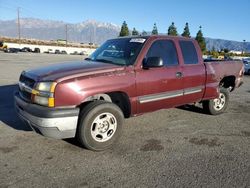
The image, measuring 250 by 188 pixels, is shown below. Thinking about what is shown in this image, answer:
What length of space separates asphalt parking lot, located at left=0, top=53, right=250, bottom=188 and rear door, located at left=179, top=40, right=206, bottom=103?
2.20 ft

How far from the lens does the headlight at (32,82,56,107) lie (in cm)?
416

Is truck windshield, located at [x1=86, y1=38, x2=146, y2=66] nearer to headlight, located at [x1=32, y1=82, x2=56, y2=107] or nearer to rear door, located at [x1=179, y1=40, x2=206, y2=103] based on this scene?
rear door, located at [x1=179, y1=40, x2=206, y2=103]

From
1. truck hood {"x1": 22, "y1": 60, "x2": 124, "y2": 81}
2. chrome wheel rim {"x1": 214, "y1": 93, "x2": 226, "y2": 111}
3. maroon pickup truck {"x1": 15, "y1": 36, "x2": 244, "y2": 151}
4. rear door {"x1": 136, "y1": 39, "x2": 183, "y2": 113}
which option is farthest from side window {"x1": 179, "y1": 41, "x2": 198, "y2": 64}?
truck hood {"x1": 22, "y1": 60, "x2": 124, "y2": 81}

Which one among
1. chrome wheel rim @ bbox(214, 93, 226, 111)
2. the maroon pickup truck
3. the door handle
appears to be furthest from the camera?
chrome wheel rim @ bbox(214, 93, 226, 111)

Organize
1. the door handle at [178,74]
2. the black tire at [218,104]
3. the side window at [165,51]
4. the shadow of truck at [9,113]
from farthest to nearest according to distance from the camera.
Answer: the black tire at [218,104]
the shadow of truck at [9,113]
the door handle at [178,74]
the side window at [165,51]

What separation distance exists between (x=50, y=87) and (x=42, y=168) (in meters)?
1.13

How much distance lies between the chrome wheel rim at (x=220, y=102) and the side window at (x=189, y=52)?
148 cm

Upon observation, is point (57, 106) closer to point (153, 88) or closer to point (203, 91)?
point (153, 88)

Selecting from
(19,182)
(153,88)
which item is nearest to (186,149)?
(153,88)

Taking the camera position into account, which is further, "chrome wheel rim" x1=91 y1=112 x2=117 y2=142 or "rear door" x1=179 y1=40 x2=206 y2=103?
"rear door" x1=179 y1=40 x2=206 y2=103

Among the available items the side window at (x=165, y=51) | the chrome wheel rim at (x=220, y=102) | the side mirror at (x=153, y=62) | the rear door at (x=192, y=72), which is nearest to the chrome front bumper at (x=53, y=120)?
the side mirror at (x=153, y=62)

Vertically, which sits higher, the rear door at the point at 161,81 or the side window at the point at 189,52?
the side window at the point at 189,52

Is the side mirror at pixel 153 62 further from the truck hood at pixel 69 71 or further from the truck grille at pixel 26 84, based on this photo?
the truck grille at pixel 26 84

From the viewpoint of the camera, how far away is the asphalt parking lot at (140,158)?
3686 millimetres
